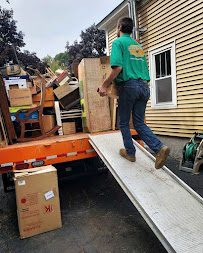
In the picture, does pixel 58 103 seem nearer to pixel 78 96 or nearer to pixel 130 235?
pixel 78 96

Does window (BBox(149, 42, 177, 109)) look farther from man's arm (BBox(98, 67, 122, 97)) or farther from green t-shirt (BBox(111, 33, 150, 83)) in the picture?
man's arm (BBox(98, 67, 122, 97))

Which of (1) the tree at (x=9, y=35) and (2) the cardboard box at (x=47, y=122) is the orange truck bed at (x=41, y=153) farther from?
(1) the tree at (x=9, y=35)

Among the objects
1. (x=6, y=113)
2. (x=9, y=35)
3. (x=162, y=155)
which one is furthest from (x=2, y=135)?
(x=9, y=35)

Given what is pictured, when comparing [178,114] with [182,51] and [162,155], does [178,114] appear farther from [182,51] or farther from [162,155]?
[162,155]

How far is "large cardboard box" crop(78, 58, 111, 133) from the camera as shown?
3.68 metres

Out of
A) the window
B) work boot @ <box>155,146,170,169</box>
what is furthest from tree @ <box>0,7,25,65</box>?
work boot @ <box>155,146,170,169</box>

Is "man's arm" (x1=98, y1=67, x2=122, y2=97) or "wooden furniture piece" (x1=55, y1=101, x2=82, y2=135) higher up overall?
"man's arm" (x1=98, y1=67, x2=122, y2=97)

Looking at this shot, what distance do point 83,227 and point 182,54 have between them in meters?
5.48

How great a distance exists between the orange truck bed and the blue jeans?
69 centimetres

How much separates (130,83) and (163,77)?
4820 mm

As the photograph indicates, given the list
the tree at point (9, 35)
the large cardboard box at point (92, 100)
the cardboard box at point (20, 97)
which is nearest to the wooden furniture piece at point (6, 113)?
the cardboard box at point (20, 97)

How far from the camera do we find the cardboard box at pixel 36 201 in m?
2.59

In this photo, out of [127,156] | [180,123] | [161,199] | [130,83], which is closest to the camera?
[161,199]

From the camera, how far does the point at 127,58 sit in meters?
2.73
